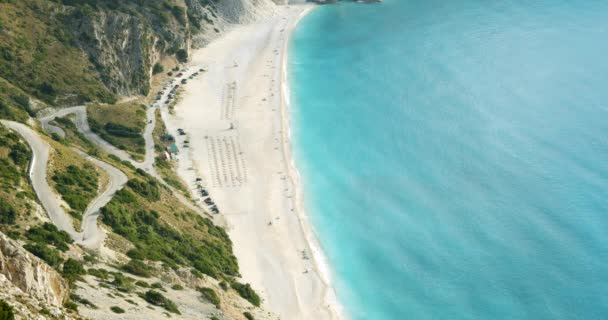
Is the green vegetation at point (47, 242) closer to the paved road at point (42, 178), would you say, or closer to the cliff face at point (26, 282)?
the paved road at point (42, 178)

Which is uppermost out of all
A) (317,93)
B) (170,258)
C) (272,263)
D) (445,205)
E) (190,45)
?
(190,45)

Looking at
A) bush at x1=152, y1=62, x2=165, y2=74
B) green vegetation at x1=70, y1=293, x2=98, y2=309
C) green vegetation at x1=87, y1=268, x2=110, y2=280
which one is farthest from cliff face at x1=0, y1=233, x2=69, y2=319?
bush at x1=152, y1=62, x2=165, y2=74

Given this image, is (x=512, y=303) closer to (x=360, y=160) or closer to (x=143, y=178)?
(x=360, y=160)

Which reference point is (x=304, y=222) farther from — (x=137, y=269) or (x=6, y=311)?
(x=6, y=311)

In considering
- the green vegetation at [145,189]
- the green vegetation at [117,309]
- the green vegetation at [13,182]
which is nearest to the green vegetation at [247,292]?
the green vegetation at [145,189]

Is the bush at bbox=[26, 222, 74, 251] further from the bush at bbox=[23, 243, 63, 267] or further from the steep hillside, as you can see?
the steep hillside

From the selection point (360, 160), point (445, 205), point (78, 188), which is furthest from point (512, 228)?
point (78, 188)
